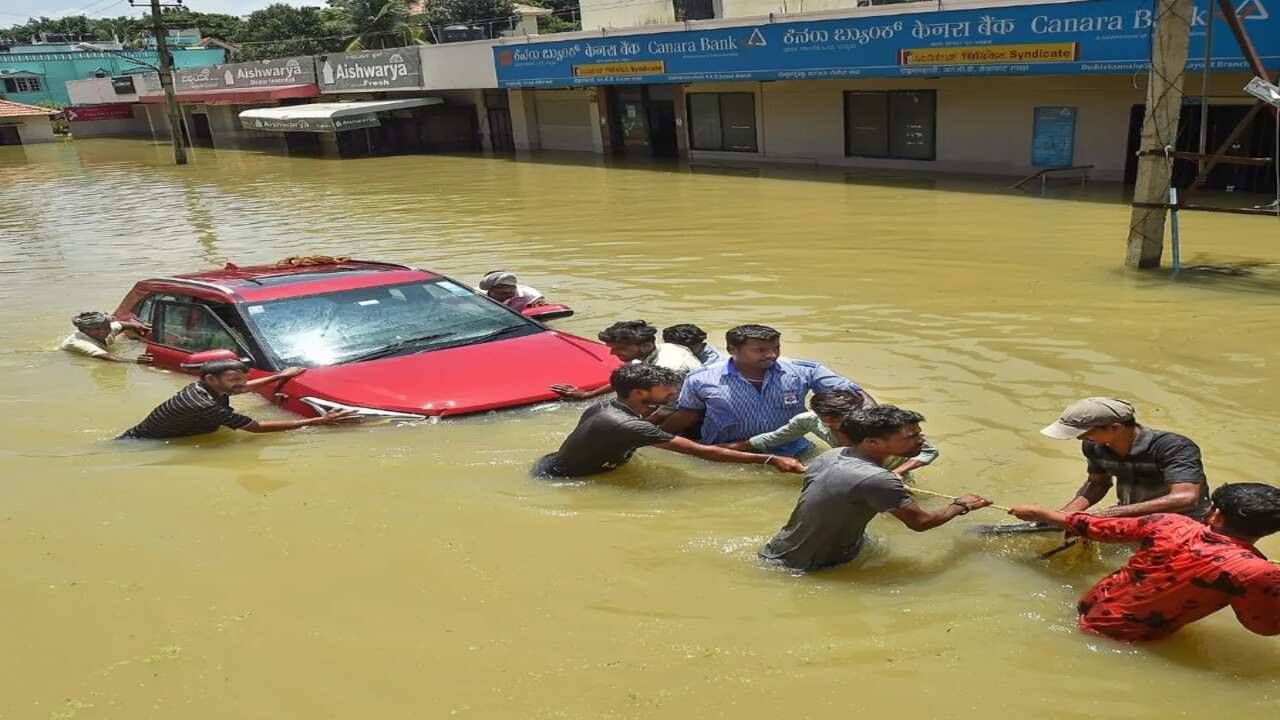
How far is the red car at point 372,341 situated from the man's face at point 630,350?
0.36 meters

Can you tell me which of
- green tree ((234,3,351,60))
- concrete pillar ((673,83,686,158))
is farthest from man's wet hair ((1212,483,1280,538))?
green tree ((234,3,351,60))

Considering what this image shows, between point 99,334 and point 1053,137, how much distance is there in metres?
16.3

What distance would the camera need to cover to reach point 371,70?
35531mm

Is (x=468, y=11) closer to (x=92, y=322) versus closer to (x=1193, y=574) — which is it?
(x=92, y=322)

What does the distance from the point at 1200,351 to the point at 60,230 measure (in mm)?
20557

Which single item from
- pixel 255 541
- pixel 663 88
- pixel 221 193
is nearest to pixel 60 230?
pixel 221 193

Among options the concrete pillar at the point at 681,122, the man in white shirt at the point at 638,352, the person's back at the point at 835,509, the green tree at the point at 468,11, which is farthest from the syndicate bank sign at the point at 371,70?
the person's back at the point at 835,509

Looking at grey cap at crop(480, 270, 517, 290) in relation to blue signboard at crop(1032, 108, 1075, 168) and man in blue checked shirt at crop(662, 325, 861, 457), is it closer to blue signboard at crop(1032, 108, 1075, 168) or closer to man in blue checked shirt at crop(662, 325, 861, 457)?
man in blue checked shirt at crop(662, 325, 861, 457)

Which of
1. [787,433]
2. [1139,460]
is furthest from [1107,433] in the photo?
[787,433]

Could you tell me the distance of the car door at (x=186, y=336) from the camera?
23.2 feet

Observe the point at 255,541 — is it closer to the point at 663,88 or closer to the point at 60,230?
the point at 60,230

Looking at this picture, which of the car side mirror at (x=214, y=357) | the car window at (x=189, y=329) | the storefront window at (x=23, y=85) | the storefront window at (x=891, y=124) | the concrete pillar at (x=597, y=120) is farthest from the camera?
the storefront window at (x=23, y=85)

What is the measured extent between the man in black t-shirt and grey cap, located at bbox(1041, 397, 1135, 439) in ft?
4.73

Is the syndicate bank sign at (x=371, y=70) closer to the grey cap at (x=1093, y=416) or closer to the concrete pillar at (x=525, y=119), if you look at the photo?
the concrete pillar at (x=525, y=119)
